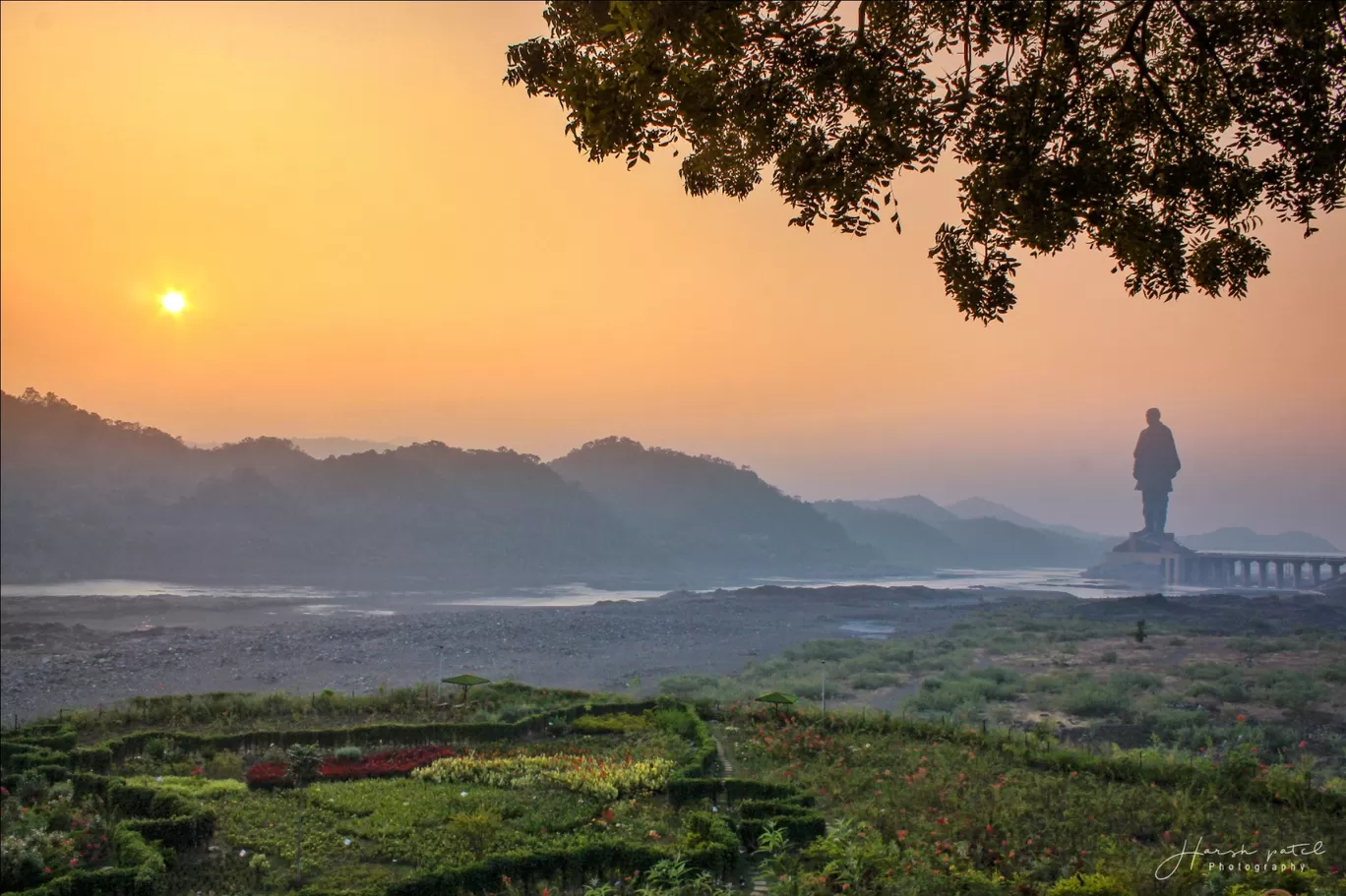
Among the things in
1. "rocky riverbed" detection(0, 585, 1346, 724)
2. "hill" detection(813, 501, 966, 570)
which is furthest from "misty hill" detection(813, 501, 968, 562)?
"rocky riverbed" detection(0, 585, 1346, 724)

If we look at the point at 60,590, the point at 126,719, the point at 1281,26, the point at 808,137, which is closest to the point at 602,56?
the point at 808,137

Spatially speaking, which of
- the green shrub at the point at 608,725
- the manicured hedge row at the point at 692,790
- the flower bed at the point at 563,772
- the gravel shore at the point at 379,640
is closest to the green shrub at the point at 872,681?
the gravel shore at the point at 379,640

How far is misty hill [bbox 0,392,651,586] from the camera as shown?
77625mm

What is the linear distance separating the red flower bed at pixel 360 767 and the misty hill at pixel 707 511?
94.0m

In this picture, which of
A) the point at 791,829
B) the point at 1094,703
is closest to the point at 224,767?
the point at 791,829

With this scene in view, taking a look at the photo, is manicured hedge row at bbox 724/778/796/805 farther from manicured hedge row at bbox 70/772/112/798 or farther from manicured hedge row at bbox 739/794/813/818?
manicured hedge row at bbox 70/772/112/798

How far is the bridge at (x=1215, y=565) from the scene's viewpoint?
8312 cm

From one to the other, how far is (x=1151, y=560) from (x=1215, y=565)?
677 cm

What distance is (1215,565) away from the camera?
3723 inches

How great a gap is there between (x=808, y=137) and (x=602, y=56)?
1632 mm

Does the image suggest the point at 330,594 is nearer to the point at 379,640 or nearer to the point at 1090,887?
the point at 379,640

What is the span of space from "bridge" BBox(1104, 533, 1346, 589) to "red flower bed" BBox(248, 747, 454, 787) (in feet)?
260

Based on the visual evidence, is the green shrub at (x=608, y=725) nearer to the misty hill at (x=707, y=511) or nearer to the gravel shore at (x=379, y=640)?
the gravel shore at (x=379, y=640)

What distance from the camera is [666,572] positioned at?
105750mm
